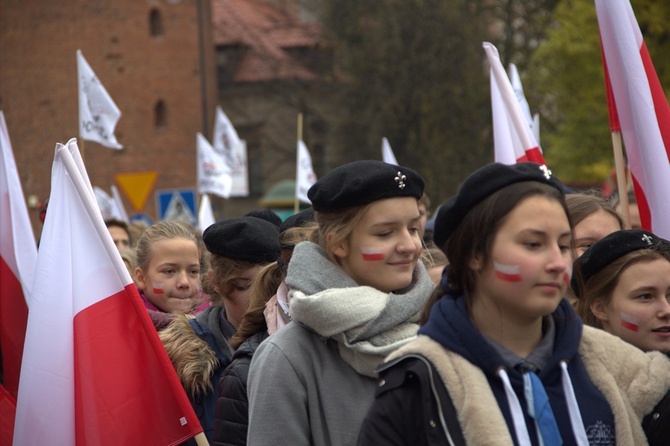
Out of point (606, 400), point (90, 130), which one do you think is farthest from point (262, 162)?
point (606, 400)

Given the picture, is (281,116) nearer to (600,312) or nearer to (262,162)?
(262,162)

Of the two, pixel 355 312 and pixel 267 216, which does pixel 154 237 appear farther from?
pixel 355 312

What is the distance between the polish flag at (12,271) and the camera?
6.40 metres

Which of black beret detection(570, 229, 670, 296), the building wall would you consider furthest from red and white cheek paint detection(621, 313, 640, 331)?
the building wall

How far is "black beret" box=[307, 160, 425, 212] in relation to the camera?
11.6 feet

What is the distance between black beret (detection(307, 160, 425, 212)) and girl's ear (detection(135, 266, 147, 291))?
8.67 feet

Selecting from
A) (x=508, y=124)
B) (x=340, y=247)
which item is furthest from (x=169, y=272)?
(x=340, y=247)

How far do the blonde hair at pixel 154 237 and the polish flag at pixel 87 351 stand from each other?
1.11m

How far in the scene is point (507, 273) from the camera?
287 cm

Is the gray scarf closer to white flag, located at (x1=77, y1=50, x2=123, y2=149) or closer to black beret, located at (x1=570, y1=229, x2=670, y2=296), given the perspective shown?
black beret, located at (x1=570, y1=229, x2=670, y2=296)

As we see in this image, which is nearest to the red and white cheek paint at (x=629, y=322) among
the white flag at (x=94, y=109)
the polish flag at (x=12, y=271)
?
the polish flag at (x=12, y=271)

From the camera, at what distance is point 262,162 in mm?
48500

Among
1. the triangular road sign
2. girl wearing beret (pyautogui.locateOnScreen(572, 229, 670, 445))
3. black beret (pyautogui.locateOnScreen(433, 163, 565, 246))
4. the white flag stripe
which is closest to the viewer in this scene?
black beret (pyautogui.locateOnScreen(433, 163, 565, 246))

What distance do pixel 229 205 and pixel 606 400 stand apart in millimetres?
47190
